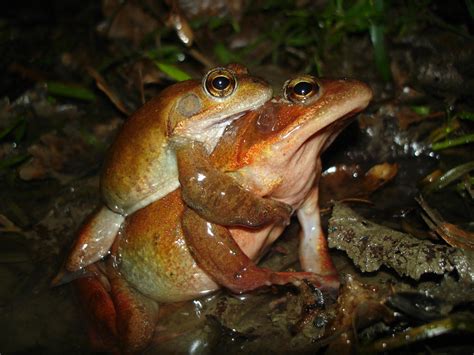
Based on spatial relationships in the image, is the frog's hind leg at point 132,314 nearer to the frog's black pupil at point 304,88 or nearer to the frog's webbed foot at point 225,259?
the frog's webbed foot at point 225,259

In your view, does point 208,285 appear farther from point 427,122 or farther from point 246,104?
point 427,122

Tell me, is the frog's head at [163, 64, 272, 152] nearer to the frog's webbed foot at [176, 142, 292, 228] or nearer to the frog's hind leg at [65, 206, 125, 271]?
the frog's webbed foot at [176, 142, 292, 228]

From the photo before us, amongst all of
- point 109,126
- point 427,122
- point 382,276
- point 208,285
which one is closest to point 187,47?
point 109,126

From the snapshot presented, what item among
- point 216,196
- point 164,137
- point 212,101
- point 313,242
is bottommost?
point 313,242

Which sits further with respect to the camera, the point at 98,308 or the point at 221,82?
the point at 98,308

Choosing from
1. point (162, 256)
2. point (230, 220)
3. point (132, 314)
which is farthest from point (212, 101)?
point (132, 314)

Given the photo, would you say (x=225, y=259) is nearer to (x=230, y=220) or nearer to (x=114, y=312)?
(x=230, y=220)

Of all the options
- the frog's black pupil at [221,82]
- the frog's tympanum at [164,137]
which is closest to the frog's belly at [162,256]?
the frog's tympanum at [164,137]
